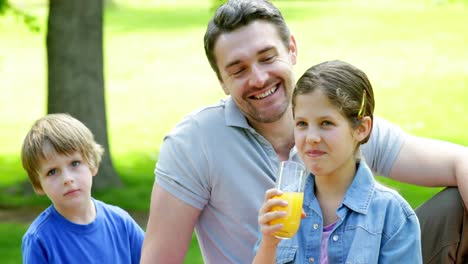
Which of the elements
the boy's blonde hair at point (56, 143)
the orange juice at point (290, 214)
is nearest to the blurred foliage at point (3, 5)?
the boy's blonde hair at point (56, 143)

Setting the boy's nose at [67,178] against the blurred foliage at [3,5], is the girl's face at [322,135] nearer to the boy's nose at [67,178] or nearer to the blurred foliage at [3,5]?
the boy's nose at [67,178]

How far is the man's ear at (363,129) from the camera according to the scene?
322cm

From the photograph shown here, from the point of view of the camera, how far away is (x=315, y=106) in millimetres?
3145

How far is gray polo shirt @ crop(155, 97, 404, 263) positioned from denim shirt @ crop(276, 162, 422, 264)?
59 cm

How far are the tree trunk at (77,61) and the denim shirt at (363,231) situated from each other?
20.2ft

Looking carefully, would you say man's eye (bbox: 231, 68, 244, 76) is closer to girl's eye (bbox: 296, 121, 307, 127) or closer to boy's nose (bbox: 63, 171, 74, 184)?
girl's eye (bbox: 296, 121, 307, 127)

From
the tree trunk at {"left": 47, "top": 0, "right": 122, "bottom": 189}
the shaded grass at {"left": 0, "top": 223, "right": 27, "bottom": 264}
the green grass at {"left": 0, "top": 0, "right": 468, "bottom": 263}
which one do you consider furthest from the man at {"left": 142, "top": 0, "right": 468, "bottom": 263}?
the tree trunk at {"left": 47, "top": 0, "right": 122, "bottom": 189}

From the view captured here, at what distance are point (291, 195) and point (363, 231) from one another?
0.31 m

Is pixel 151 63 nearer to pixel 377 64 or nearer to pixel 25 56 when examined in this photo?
pixel 25 56

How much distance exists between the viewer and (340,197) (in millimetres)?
3225

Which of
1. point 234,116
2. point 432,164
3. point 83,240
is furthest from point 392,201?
point 83,240

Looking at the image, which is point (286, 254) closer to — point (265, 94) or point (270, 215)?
point (270, 215)

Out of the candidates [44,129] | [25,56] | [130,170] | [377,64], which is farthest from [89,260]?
[25,56]

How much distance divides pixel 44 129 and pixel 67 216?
1.31 feet
